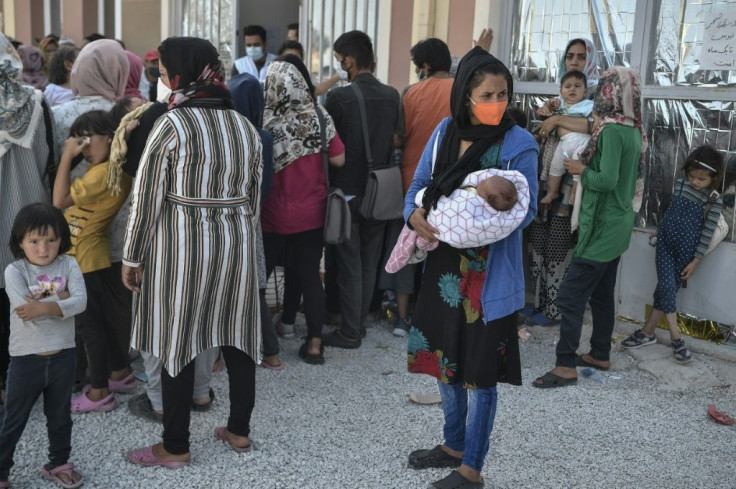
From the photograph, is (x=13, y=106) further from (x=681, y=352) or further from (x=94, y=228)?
(x=681, y=352)

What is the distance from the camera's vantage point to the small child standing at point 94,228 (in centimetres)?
390

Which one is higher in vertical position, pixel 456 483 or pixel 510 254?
pixel 510 254

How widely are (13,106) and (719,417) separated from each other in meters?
3.78

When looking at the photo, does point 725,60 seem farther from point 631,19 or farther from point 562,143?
point 562,143

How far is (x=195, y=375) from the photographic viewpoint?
4227 millimetres

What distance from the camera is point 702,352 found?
5.22 metres

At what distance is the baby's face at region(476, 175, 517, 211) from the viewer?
2973mm

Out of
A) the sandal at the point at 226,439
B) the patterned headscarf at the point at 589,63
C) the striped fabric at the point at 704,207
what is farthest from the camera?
the patterned headscarf at the point at 589,63

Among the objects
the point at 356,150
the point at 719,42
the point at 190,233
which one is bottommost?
the point at 190,233

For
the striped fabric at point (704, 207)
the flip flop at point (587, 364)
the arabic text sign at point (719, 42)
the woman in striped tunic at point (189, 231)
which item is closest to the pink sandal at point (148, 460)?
the woman in striped tunic at point (189, 231)

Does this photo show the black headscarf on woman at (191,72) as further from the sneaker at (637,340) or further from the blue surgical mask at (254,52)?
the blue surgical mask at (254,52)

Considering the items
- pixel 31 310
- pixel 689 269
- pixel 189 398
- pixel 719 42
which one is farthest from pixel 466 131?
pixel 719 42

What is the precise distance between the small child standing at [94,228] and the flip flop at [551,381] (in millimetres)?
2288

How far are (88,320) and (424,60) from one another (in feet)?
8.78
